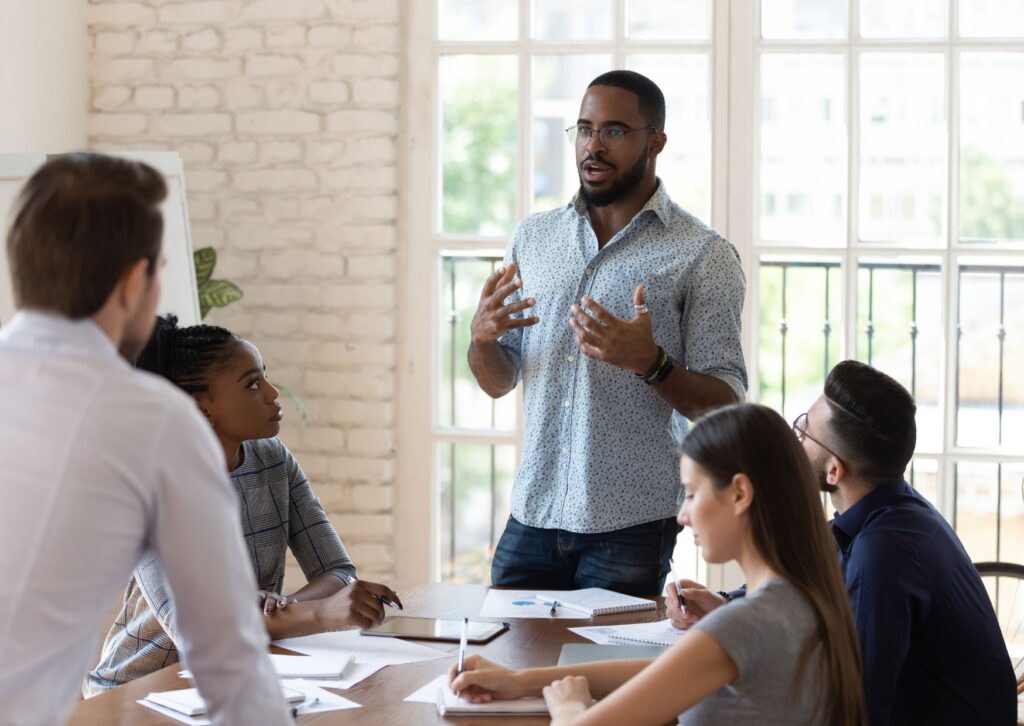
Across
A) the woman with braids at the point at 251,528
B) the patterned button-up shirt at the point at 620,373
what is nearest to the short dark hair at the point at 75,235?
the woman with braids at the point at 251,528

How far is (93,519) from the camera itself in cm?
114

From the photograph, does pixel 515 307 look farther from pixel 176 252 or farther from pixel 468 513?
pixel 468 513

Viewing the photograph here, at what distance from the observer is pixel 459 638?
2174mm

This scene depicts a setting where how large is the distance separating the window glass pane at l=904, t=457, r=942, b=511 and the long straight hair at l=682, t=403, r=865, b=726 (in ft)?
7.26

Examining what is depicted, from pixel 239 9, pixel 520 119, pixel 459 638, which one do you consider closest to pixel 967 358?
pixel 520 119

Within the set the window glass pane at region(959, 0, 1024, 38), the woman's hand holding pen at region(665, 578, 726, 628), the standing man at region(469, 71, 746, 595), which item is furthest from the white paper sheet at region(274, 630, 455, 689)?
the window glass pane at region(959, 0, 1024, 38)

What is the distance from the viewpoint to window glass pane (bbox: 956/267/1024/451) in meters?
3.80

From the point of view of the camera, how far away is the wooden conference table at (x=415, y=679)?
175 centimetres

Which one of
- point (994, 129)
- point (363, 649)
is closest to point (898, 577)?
point (363, 649)

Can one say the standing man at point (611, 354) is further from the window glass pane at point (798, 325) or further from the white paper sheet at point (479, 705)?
the window glass pane at point (798, 325)

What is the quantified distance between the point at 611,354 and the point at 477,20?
181cm

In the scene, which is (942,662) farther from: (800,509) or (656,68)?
(656,68)

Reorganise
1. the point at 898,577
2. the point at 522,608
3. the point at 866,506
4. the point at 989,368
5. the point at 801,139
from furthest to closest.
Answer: the point at 989,368 < the point at 801,139 < the point at 522,608 < the point at 866,506 < the point at 898,577

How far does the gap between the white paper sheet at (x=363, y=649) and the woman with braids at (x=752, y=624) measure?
245 mm
